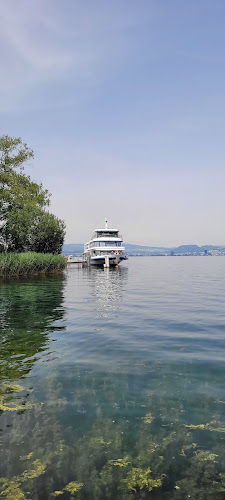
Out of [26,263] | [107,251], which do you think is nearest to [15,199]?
[26,263]

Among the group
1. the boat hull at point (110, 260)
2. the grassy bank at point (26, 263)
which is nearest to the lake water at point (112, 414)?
the grassy bank at point (26, 263)

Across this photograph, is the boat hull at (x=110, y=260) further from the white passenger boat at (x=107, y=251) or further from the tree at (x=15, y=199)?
the tree at (x=15, y=199)

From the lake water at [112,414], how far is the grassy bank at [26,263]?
28323mm

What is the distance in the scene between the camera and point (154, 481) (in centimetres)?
391

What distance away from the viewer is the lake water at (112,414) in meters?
3.90

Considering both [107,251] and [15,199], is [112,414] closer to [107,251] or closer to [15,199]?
[15,199]

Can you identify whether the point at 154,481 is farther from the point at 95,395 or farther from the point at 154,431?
the point at 95,395

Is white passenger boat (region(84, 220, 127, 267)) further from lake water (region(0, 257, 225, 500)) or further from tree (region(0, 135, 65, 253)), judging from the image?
lake water (region(0, 257, 225, 500))

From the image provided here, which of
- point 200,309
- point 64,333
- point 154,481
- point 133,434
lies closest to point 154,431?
point 133,434

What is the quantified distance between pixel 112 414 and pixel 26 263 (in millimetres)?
37341

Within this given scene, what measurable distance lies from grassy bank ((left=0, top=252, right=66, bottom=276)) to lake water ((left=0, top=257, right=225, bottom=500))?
28.3 m

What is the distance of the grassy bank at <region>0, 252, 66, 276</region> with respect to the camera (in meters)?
38.8

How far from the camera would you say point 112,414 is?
550 centimetres

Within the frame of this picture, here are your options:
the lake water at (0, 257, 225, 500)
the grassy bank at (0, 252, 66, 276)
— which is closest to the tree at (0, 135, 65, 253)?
the grassy bank at (0, 252, 66, 276)
